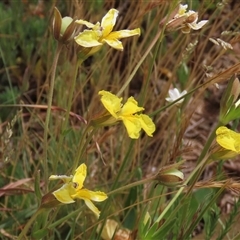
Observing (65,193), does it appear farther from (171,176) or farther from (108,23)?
(108,23)

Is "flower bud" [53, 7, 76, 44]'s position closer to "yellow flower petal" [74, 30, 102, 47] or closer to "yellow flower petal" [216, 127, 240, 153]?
"yellow flower petal" [74, 30, 102, 47]

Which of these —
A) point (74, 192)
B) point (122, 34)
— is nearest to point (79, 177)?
point (74, 192)

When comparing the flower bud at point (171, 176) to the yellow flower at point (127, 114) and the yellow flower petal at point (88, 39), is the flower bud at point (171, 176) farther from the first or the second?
the yellow flower petal at point (88, 39)

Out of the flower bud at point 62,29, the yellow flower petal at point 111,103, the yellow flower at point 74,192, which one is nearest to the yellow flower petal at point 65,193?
the yellow flower at point 74,192

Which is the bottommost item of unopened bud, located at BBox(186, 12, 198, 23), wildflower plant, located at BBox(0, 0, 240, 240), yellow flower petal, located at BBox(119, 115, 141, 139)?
wildflower plant, located at BBox(0, 0, 240, 240)

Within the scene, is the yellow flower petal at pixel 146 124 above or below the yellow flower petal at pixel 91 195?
above

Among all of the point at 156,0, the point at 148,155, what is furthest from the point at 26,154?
the point at 156,0

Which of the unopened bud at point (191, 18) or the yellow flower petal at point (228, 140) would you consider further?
the unopened bud at point (191, 18)

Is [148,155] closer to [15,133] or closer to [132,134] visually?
[15,133]

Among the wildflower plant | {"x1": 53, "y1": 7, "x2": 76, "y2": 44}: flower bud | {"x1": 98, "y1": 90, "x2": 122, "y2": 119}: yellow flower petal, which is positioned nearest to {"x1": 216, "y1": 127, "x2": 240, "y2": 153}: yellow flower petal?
the wildflower plant
